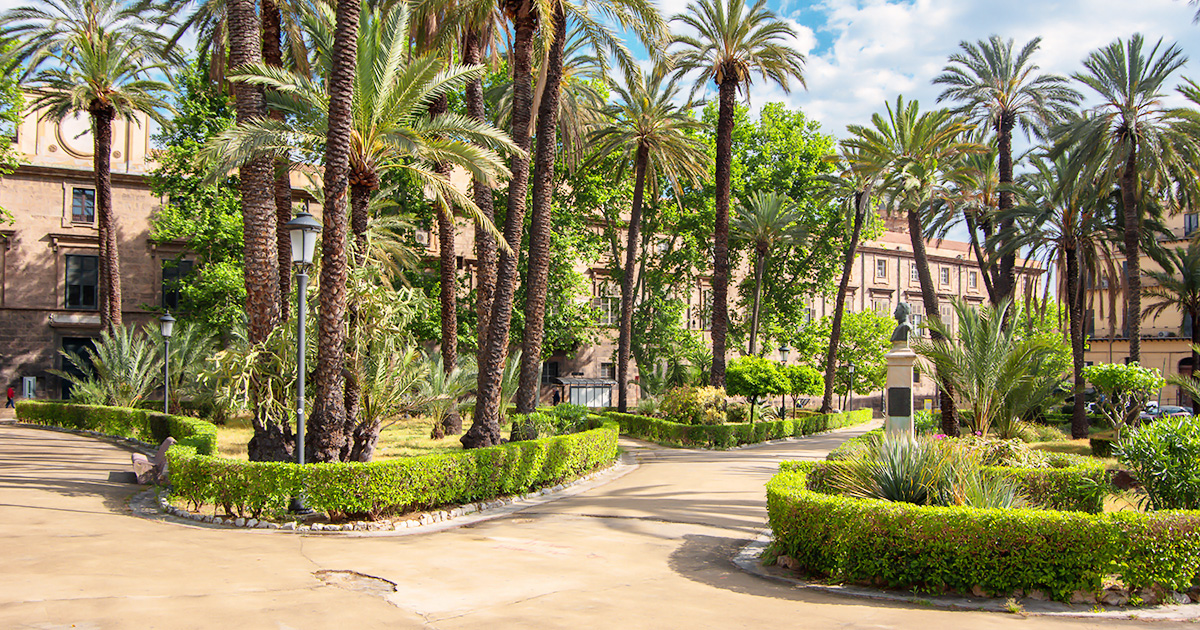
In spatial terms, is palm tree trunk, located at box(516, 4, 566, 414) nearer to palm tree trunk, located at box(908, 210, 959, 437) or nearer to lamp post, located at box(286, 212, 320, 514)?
lamp post, located at box(286, 212, 320, 514)

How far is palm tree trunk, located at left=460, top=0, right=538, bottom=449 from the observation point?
15.8 meters

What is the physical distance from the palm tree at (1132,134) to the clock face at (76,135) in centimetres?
4075

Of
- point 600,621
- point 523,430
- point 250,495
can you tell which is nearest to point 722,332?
point 523,430

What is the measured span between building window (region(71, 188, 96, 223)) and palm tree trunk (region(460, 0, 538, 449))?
27.0 m

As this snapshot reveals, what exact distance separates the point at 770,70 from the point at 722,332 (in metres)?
9.16

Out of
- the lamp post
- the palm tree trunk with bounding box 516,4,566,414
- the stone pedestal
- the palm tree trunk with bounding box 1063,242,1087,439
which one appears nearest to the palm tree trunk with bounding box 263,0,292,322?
the lamp post

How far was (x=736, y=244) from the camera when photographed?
4012cm

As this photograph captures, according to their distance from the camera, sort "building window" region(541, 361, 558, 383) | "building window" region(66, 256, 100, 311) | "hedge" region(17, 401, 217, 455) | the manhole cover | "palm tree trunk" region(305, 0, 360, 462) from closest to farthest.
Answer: the manhole cover, "palm tree trunk" region(305, 0, 360, 462), "hedge" region(17, 401, 217, 455), "building window" region(66, 256, 100, 311), "building window" region(541, 361, 558, 383)

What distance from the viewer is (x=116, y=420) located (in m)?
23.5

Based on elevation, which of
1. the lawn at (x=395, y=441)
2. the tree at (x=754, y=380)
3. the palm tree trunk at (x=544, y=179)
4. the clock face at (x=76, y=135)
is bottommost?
the lawn at (x=395, y=441)

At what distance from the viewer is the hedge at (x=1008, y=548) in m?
7.03

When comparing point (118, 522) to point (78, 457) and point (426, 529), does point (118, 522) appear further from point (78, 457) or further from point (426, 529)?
point (78, 457)

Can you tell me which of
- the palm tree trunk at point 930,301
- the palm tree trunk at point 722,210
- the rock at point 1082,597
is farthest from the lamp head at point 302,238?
the palm tree trunk at point 930,301

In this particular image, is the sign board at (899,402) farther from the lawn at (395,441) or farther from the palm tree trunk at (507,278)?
the lawn at (395,441)
